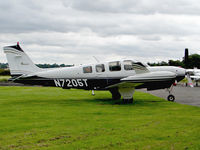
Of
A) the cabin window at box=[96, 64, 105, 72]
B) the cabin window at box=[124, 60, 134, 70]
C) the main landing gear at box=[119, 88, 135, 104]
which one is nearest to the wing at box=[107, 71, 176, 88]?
the main landing gear at box=[119, 88, 135, 104]

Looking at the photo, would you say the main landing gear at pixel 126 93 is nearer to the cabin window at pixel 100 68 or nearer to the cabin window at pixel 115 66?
the cabin window at pixel 115 66

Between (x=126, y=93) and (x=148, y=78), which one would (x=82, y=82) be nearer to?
(x=126, y=93)

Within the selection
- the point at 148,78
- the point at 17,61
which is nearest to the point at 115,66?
the point at 148,78

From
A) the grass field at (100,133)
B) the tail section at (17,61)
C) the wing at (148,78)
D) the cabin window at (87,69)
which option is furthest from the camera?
the tail section at (17,61)

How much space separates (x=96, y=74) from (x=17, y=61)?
558 cm

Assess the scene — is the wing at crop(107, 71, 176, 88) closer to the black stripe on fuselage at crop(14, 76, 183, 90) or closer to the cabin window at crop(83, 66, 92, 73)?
the black stripe on fuselage at crop(14, 76, 183, 90)

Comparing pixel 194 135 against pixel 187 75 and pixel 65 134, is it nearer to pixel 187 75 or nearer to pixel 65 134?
pixel 65 134

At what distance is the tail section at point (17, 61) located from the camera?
17.4 meters

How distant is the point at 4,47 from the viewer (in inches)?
682

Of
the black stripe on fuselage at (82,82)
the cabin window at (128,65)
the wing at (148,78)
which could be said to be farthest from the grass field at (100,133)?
the cabin window at (128,65)

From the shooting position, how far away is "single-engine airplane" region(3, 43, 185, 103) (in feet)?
53.2

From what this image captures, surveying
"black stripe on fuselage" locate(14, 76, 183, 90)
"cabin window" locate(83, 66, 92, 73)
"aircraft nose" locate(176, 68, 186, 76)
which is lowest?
"black stripe on fuselage" locate(14, 76, 183, 90)

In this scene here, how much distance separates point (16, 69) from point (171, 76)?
10402 mm

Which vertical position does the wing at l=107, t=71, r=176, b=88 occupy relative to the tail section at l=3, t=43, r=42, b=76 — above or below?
below
